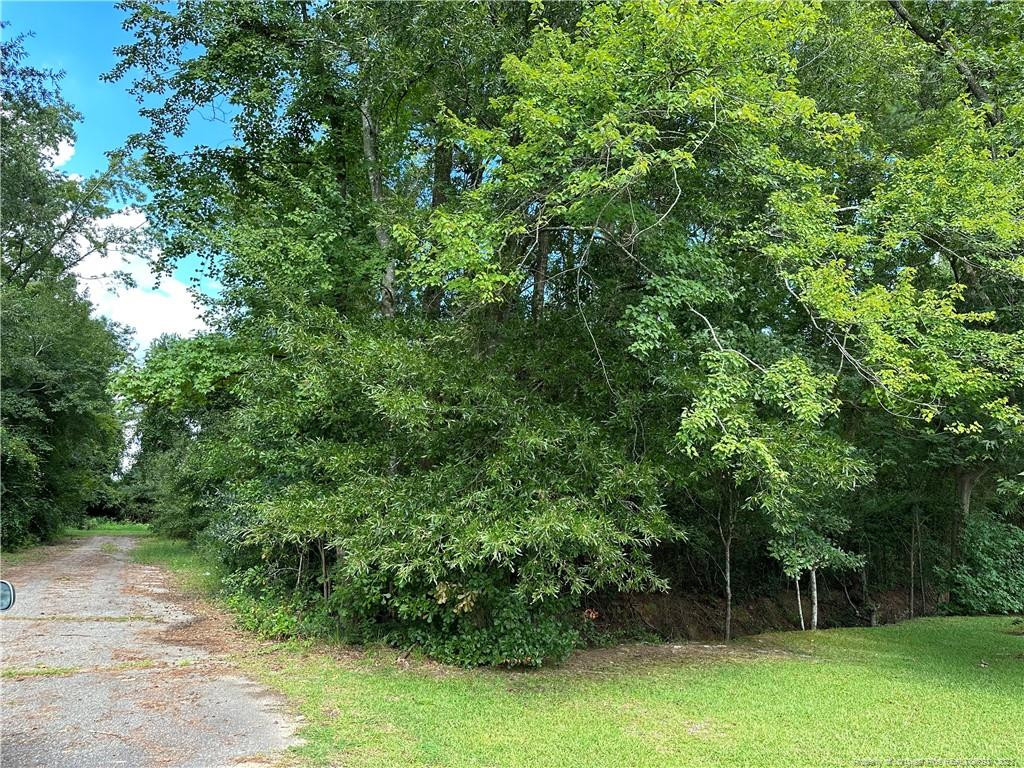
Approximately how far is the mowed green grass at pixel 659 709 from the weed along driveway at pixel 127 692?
17.1 inches

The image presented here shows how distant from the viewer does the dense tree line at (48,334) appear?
46.5 ft

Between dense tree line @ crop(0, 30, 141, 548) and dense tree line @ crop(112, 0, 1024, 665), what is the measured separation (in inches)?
227

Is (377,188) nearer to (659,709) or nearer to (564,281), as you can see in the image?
(564,281)

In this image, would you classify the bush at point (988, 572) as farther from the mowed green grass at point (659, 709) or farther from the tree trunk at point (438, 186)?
the tree trunk at point (438, 186)

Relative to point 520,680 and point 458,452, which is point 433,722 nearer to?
point 520,680

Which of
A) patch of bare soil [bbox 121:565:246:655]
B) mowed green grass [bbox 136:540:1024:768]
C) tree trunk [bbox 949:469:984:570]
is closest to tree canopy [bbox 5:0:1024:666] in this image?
patch of bare soil [bbox 121:565:246:655]

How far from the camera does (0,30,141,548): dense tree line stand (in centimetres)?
1416

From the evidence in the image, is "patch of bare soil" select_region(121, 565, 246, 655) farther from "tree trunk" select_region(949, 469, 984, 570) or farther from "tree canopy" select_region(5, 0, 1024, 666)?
"tree trunk" select_region(949, 469, 984, 570)

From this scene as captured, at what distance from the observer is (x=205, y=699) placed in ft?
18.2

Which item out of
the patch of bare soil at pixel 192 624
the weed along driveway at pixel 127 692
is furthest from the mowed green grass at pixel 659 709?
the patch of bare soil at pixel 192 624

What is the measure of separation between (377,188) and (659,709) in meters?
8.15

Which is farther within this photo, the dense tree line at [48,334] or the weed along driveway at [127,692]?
the dense tree line at [48,334]

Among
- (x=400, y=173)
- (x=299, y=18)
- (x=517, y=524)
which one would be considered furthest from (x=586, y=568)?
(x=299, y=18)

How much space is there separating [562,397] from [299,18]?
719 cm
